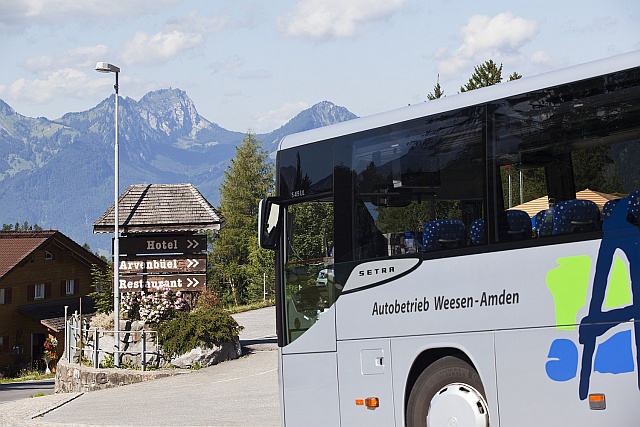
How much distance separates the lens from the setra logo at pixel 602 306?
311 inches

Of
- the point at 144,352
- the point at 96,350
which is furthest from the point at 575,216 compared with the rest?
the point at 96,350

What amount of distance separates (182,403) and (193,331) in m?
5.98

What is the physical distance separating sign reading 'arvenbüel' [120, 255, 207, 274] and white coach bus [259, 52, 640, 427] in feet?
50.9

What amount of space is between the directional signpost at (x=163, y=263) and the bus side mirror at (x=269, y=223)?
50.5 ft

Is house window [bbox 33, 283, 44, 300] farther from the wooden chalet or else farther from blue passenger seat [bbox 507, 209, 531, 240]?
blue passenger seat [bbox 507, 209, 531, 240]

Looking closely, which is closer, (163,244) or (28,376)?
(163,244)

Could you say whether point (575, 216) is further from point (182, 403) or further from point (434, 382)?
point (182, 403)

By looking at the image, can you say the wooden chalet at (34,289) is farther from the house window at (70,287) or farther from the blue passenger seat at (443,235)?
the blue passenger seat at (443,235)

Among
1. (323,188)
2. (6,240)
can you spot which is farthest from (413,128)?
(6,240)

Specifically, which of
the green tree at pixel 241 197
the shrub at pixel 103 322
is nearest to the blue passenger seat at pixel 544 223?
Result: the shrub at pixel 103 322

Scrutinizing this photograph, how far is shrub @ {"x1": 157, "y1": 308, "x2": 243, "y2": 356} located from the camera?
80.8 feet

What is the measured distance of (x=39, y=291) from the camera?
7094 cm

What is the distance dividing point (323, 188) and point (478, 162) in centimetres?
230

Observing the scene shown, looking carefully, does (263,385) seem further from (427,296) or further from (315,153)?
(427,296)
